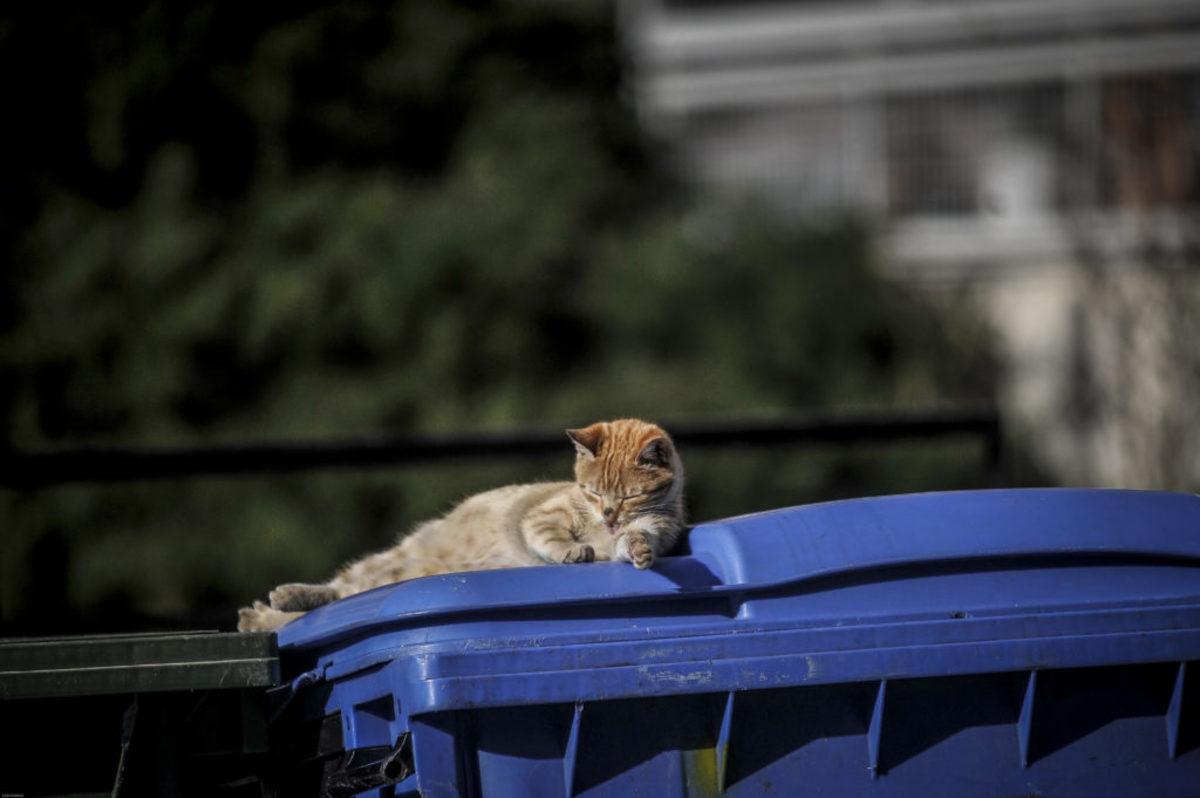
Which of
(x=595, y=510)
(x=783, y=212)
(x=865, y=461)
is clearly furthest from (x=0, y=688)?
(x=783, y=212)

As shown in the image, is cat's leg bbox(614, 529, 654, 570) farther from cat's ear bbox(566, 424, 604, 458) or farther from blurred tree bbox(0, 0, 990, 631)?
blurred tree bbox(0, 0, 990, 631)

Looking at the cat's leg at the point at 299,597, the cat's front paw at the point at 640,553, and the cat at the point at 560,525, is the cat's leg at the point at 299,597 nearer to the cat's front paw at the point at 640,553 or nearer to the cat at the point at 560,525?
the cat at the point at 560,525

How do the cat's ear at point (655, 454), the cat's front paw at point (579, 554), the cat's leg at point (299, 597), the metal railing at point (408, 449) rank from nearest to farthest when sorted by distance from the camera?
1. the cat's front paw at point (579, 554)
2. the cat's leg at point (299, 597)
3. the cat's ear at point (655, 454)
4. the metal railing at point (408, 449)

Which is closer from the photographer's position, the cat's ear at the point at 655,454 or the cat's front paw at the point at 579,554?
the cat's front paw at the point at 579,554

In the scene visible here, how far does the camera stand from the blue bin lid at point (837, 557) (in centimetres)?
261

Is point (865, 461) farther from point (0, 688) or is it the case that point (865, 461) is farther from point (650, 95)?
point (0, 688)

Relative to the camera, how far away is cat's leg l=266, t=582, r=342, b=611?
3152mm

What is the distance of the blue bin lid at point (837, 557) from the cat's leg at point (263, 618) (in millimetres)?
240

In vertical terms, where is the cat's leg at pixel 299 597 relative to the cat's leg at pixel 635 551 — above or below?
below

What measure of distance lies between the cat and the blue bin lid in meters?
0.26

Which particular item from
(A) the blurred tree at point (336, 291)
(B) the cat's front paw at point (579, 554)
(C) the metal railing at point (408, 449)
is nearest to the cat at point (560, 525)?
(B) the cat's front paw at point (579, 554)

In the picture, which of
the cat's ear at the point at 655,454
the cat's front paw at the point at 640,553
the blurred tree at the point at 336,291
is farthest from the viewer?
the blurred tree at the point at 336,291

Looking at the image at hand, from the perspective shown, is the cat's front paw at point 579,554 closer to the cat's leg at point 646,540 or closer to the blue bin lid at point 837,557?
the cat's leg at point 646,540

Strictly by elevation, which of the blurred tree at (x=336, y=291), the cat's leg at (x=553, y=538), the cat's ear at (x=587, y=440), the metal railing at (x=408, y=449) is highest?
the blurred tree at (x=336, y=291)
